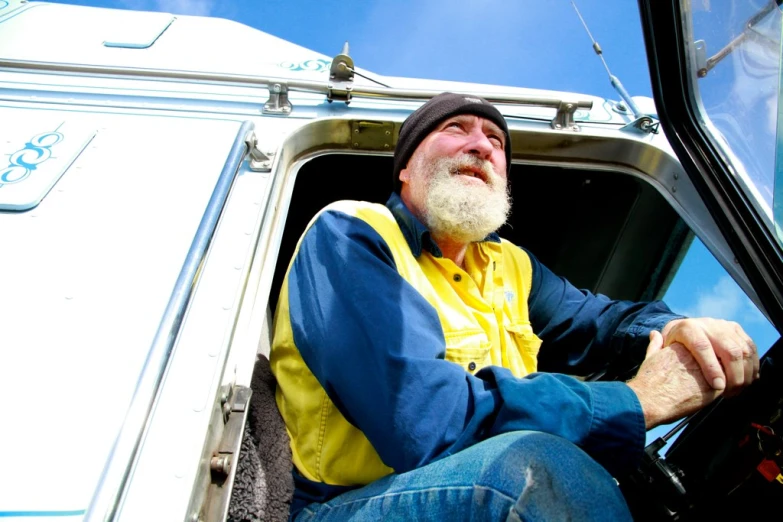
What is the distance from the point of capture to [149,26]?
2555 millimetres

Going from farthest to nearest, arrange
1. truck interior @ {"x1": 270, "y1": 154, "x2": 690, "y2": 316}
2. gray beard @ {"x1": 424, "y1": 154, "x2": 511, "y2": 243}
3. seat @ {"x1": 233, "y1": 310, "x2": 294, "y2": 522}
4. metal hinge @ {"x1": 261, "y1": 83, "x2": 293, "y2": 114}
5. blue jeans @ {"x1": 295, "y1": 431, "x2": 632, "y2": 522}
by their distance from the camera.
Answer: truck interior @ {"x1": 270, "y1": 154, "x2": 690, "y2": 316}, metal hinge @ {"x1": 261, "y1": 83, "x2": 293, "y2": 114}, gray beard @ {"x1": 424, "y1": 154, "x2": 511, "y2": 243}, seat @ {"x1": 233, "y1": 310, "x2": 294, "y2": 522}, blue jeans @ {"x1": 295, "y1": 431, "x2": 632, "y2": 522}

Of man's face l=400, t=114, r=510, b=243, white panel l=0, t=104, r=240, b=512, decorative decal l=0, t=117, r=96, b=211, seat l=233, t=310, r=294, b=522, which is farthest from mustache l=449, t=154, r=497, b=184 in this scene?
decorative decal l=0, t=117, r=96, b=211

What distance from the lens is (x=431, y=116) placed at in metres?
1.81

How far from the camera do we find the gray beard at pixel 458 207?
1.56 metres

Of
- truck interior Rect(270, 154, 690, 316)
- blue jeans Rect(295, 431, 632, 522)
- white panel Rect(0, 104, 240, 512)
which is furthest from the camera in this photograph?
truck interior Rect(270, 154, 690, 316)

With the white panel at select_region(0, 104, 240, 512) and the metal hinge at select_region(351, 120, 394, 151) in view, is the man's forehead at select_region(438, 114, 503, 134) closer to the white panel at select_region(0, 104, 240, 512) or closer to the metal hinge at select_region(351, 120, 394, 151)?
the metal hinge at select_region(351, 120, 394, 151)

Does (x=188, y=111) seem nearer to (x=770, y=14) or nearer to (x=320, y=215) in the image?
(x=320, y=215)

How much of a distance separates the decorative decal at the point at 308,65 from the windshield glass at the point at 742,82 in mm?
1529

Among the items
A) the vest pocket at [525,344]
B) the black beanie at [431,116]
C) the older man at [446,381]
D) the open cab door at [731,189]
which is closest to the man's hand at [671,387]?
the older man at [446,381]

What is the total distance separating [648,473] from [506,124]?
1.31 metres

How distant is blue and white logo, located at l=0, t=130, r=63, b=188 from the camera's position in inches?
54.2

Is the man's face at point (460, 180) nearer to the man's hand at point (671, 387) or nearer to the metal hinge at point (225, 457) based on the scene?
the man's hand at point (671, 387)

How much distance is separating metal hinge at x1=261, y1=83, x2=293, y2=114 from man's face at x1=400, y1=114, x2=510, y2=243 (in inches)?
19.9

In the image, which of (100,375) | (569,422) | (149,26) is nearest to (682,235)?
(569,422)
